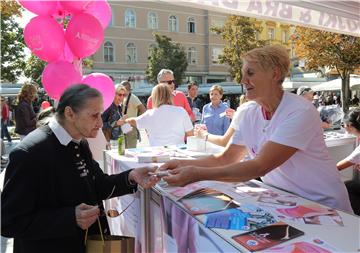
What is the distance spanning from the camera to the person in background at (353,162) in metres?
2.67

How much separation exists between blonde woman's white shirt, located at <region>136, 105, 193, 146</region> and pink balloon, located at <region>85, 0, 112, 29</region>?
110 centimetres

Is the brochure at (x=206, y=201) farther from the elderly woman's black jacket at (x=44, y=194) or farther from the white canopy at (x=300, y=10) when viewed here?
the white canopy at (x=300, y=10)

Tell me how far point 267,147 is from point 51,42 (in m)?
2.44

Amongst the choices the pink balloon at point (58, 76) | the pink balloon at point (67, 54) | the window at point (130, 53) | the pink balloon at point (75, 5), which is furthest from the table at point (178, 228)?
the window at point (130, 53)

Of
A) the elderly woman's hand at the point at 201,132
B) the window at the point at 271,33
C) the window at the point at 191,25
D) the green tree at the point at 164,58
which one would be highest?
the window at the point at 191,25

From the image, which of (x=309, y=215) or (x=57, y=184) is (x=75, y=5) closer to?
(x=57, y=184)

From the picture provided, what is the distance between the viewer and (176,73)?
29469 mm

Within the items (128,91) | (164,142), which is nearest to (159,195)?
(164,142)

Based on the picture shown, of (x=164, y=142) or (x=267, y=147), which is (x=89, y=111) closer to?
(x=267, y=147)

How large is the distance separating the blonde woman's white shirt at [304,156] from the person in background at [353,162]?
94 cm

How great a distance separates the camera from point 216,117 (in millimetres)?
5574

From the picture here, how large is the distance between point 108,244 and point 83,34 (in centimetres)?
226

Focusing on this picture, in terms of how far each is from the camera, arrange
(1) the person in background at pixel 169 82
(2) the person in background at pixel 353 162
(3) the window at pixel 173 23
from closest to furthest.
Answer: (2) the person in background at pixel 353 162 → (1) the person in background at pixel 169 82 → (3) the window at pixel 173 23

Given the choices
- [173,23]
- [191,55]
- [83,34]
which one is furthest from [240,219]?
[191,55]
